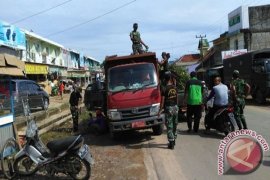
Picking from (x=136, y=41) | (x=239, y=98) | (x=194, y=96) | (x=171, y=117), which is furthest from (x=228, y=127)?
(x=136, y=41)

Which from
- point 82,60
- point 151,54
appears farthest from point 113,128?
point 82,60

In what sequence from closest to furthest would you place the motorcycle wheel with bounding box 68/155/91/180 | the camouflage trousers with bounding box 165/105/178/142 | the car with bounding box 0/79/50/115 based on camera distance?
1. the motorcycle wheel with bounding box 68/155/91/180
2. the camouflage trousers with bounding box 165/105/178/142
3. the car with bounding box 0/79/50/115

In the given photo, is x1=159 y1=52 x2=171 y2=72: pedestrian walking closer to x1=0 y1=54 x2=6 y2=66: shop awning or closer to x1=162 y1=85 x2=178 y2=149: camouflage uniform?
x1=162 y1=85 x2=178 y2=149: camouflage uniform

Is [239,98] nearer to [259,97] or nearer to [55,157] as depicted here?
[55,157]

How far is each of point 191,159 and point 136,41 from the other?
6805mm

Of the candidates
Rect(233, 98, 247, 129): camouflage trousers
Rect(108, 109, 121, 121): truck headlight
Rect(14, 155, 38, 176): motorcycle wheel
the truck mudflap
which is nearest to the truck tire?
the truck mudflap

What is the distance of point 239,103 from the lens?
39.2 ft

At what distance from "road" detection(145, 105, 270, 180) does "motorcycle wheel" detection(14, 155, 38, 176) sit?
227cm

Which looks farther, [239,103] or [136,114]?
[239,103]

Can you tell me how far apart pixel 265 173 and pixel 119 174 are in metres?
2.74

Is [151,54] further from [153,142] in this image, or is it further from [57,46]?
[57,46]

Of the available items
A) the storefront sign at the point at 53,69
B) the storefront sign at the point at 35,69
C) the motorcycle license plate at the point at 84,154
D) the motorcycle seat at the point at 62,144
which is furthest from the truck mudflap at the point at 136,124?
the storefront sign at the point at 53,69

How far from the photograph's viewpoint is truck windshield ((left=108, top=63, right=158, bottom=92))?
1244 cm

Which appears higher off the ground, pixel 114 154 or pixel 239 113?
pixel 239 113
